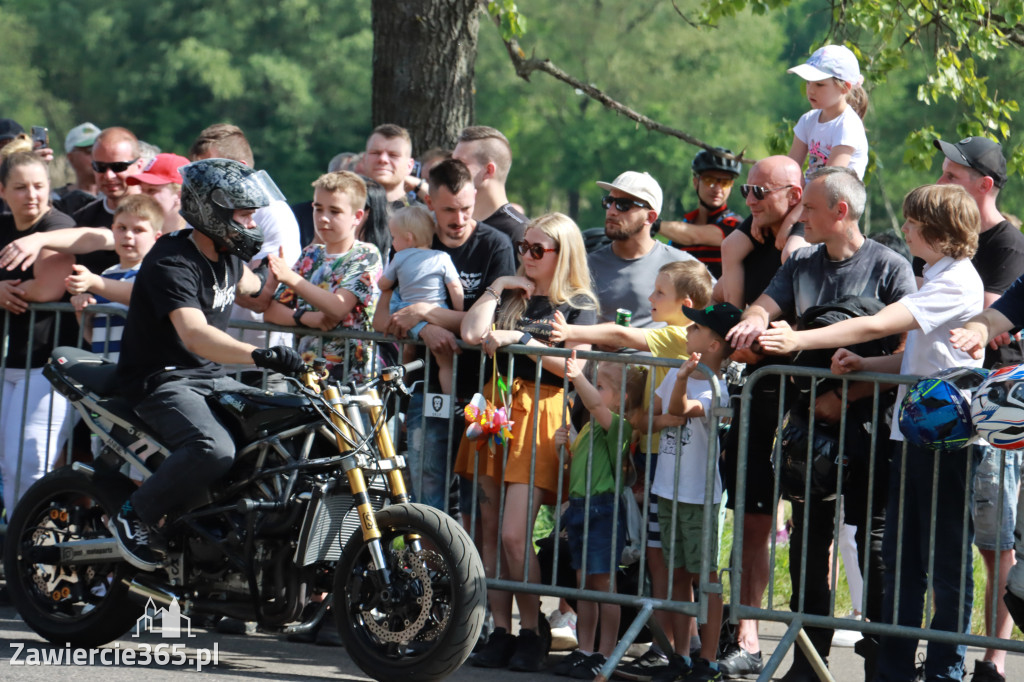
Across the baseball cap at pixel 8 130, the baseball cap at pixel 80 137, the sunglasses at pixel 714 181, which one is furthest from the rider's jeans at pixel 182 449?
the baseball cap at pixel 8 130

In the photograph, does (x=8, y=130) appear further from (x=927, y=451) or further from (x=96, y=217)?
(x=927, y=451)

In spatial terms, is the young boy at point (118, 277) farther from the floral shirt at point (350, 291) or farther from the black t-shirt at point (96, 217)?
the floral shirt at point (350, 291)

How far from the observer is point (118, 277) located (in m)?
7.17

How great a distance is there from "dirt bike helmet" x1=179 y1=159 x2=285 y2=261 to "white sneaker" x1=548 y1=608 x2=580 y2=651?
246cm

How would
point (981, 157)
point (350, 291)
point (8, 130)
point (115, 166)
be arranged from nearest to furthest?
point (981, 157) < point (350, 291) < point (115, 166) < point (8, 130)

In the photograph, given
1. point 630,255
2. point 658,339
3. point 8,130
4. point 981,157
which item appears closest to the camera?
point 658,339

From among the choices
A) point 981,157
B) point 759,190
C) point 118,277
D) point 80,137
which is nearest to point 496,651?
point 759,190

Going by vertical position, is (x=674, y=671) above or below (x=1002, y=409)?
below

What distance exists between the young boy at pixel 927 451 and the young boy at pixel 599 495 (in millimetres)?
872

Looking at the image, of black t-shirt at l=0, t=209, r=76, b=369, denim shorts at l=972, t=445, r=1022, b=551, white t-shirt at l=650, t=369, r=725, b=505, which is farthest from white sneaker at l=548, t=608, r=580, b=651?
black t-shirt at l=0, t=209, r=76, b=369

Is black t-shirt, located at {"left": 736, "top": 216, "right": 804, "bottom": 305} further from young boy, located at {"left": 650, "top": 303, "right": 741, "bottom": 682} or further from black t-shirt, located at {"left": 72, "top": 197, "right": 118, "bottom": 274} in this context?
black t-shirt, located at {"left": 72, "top": 197, "right": 118, "bottom": 274}

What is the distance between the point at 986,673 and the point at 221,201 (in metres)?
3.84

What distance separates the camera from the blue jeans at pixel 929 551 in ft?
18.6

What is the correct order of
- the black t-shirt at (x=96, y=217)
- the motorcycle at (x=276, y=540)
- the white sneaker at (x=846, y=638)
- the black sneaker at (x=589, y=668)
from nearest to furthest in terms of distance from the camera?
the motorcycle at (x=276, y=540) < the black sneaker at (x=589, y=668) < the white sneaker at (x=846, y=638) < the black t-shirt at (x=96, y=217)
